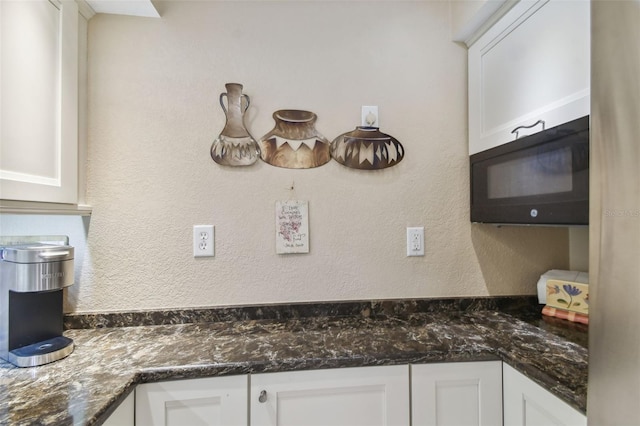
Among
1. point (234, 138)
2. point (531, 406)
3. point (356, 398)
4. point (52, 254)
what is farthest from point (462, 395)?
point (52, 254)

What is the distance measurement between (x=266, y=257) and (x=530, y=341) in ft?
3.43

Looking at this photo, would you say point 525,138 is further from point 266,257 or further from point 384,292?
point 266,257

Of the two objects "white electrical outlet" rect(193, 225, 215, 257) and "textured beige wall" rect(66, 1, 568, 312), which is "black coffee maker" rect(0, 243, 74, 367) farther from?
"white electrical outlet" rect(193, 225, 215, 257)

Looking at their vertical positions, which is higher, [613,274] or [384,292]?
[613,274]

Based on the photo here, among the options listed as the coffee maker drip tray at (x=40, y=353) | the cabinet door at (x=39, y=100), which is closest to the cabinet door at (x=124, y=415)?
the coffee maker drip tray at (x=40, y=353)

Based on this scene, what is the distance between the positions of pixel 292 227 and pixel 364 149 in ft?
1.58

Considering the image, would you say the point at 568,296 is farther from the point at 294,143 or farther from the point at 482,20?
the point at 294,143

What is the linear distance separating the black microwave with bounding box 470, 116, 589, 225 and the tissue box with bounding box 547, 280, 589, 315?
422 mm

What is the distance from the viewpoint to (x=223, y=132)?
129cm

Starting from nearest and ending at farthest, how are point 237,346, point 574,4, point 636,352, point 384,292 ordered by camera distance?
point 636,352 → point 574,4 → point 237,346 → point 384,292

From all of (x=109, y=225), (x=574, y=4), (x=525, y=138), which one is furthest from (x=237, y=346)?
(x=574, y=4)

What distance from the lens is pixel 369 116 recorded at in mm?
1372

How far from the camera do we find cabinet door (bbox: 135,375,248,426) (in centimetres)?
88

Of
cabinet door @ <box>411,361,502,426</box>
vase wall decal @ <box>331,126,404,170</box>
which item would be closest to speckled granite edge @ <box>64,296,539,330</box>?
cabinet door @ <box>411,361,502,426</box>
